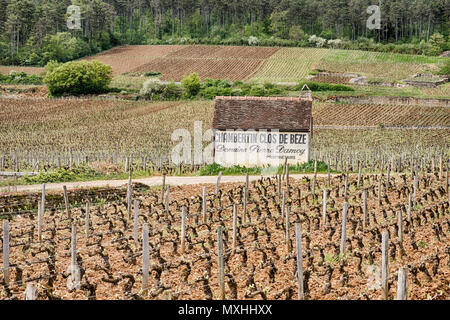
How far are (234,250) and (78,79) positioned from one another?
6477 centimetres

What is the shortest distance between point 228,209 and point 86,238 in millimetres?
6244

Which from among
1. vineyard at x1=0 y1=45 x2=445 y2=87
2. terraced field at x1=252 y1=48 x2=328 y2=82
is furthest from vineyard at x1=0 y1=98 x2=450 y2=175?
vineyard at x1=0 y1=45 x2=445 y2=87

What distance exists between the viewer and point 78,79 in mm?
78062

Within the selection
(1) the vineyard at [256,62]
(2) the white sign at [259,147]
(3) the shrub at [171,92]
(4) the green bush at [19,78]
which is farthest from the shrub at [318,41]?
(2) the white sign at [259,147]

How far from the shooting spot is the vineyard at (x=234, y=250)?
1384cm

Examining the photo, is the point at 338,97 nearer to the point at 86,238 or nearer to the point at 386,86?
the point at 386,86

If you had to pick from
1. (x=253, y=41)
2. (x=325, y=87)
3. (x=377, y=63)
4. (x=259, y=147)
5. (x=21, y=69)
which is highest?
(x=253, y=41)

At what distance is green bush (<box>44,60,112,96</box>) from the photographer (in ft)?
255

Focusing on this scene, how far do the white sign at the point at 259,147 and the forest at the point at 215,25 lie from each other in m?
69.7

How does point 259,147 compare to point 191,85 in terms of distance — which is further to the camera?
point 191,85

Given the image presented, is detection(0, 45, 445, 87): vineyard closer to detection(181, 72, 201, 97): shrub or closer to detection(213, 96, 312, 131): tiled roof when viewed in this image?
detection(181, 72, 201, 97): shrub

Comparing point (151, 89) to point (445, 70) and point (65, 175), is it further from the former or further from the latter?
point (65, 175)

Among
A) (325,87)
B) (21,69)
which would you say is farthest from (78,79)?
(325,87)

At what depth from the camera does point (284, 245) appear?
1792cm
